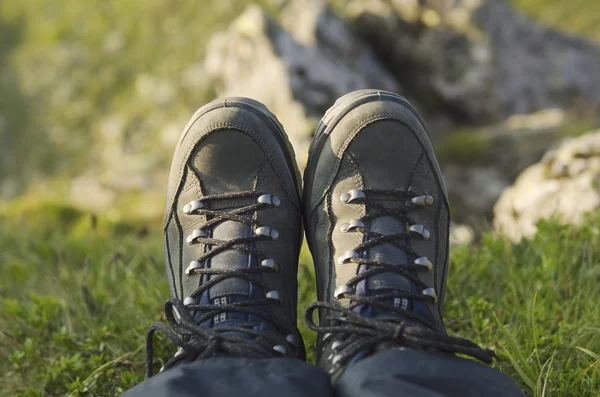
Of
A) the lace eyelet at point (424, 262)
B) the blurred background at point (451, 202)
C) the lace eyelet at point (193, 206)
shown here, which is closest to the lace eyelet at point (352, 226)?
the lace eyelet at point (424, 262)

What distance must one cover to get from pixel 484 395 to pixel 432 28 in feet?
21.1

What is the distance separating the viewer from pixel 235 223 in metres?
2.13

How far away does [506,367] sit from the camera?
1.84 meters

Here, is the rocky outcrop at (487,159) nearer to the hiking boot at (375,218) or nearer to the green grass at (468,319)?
the green grass at (468,319)

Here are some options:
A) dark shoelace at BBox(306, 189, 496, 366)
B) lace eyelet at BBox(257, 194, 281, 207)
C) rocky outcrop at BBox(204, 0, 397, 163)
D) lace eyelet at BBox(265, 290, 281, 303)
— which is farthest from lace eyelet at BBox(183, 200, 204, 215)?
rocky outcrop at BBox(204, 0, 397, 163)

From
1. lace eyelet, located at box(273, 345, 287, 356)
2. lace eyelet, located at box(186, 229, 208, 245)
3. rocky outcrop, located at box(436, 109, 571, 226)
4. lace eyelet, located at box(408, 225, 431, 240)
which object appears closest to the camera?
lace eyelet, located at box(273, 345, 287, 356)

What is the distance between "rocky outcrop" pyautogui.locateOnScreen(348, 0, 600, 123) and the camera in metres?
7.03

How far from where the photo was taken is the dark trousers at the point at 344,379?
4.36 ft

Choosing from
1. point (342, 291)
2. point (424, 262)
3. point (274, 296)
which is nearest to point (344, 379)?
point (342, 291)

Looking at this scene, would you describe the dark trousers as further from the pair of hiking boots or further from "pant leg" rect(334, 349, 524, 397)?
the pair of hiking boots

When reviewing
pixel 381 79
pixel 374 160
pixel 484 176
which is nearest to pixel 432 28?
pixel 381 79

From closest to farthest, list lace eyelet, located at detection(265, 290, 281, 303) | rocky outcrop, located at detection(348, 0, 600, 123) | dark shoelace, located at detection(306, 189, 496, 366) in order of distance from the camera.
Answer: dark shoelace, located at detection(306, 189, 496, 366)
lace eyelet, located at detection(265, 290, 281, 303)
rocky outcrop, located at detection(348, 0, 600, 123)

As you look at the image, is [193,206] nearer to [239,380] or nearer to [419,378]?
[239,380]

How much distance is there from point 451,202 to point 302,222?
12.9ft
